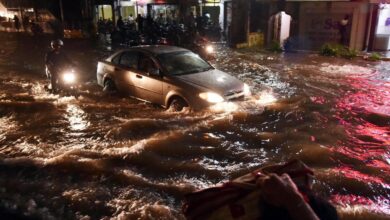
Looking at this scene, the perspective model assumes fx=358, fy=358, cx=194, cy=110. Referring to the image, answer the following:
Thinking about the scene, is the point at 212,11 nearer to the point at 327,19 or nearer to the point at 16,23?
the point at 327,19

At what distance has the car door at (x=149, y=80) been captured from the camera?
8133mm

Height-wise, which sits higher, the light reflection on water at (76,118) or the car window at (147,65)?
the car window at (147,65)

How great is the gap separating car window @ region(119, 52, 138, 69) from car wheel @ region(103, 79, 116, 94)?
0.73 metres

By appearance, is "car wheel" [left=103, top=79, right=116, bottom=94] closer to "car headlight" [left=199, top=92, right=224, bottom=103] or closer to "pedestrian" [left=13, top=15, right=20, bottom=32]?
"car headlight" [left=199, top=92, right=224, bottom=103]

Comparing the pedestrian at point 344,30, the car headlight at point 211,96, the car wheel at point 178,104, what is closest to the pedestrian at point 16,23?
the pedestrian at point 344,30

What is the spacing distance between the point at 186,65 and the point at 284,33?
46.5 ft

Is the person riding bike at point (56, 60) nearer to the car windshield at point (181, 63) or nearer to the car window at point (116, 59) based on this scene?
the car window at point (116, 59)

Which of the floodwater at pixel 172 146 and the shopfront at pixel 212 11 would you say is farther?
the shopfront at pixel 212 11

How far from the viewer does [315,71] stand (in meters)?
13.4

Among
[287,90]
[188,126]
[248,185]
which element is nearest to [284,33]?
[287,90]

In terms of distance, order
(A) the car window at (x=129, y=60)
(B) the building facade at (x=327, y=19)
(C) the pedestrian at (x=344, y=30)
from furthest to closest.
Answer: (C) the pedestrian at (x=344, y=30) → (B) the building facade at (x=327, y=19) → (A) the car window at (x=129, y=60)

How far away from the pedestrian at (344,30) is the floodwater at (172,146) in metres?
6.91

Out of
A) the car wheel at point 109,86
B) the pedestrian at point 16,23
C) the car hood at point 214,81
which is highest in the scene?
the pedestrian at point 16,23

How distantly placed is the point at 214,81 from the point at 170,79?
3.15 ft
